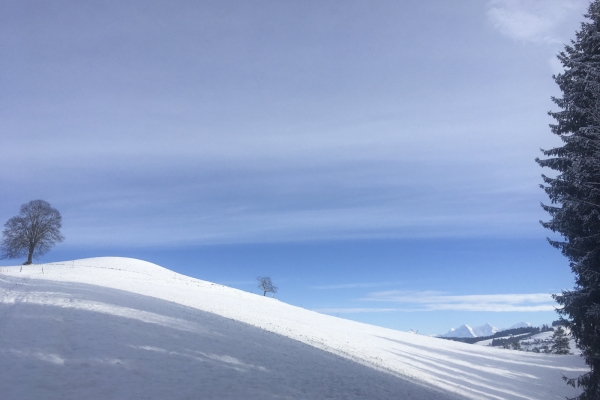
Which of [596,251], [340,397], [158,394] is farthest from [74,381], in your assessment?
[596,251]

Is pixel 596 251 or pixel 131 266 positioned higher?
pixel 596 251

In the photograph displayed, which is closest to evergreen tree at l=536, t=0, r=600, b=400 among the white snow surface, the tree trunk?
the white snow surface

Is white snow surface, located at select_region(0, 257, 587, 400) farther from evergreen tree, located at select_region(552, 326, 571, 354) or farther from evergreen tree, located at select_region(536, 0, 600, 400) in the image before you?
evergreen tree, located at select_region(552, 326, 571, 354)

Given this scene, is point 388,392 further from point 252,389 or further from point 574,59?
point 574,59

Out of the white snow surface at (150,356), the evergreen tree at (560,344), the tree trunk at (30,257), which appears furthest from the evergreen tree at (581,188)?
the tree trunk at (30,257)

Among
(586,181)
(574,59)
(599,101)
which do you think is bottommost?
(586,181)

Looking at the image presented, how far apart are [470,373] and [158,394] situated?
3467cm

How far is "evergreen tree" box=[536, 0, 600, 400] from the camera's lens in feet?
50.1

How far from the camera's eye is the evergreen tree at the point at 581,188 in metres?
15.3

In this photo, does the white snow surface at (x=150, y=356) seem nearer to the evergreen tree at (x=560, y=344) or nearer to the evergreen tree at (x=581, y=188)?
the evergreen tree at (x=581, y=188)

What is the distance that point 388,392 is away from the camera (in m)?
16.3

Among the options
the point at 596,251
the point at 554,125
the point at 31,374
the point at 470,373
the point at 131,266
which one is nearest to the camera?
the point at 31,374

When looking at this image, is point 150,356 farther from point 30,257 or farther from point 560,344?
point 560,344

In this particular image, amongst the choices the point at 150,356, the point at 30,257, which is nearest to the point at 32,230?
the point at 30,257
